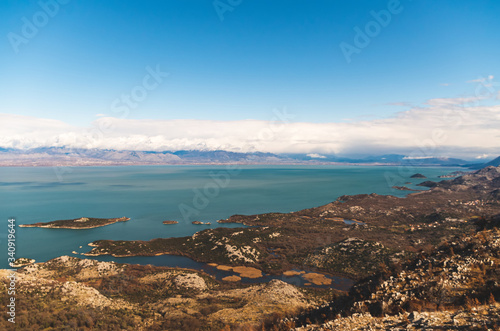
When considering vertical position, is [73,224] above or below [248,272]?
below

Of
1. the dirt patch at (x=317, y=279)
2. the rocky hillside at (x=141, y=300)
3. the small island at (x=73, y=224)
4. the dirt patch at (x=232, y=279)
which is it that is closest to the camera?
the rocky hillside at (x=141, y=300)

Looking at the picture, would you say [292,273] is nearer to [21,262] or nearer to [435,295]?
[435,295]

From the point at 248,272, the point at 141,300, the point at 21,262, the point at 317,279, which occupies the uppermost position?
the point at 141,300

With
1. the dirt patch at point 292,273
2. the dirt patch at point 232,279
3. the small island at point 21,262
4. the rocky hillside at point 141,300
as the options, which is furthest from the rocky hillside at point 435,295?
the small island at point 21,262

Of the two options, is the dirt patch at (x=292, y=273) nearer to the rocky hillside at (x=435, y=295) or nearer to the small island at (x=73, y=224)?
the rocky hillside at (x=435, y=295)

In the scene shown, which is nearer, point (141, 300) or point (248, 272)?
point (141, 300)

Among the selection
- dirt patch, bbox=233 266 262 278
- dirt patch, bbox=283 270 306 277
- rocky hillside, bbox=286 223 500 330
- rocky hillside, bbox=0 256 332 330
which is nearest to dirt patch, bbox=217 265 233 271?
dirt patch, bbox=233 266 262 278

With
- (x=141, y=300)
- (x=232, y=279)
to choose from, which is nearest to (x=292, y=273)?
(x=232, y=279)

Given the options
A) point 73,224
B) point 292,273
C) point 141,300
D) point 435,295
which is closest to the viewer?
point 435,295

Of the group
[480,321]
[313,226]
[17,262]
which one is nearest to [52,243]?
[17,262]

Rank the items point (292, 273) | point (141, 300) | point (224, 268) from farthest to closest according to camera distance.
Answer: point (224, 268) → point (292, 273) → point (141, 300)

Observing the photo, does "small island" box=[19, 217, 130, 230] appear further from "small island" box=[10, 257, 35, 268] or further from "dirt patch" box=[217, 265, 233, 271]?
"dirt patch" box=[217, 265, 233, 271]
